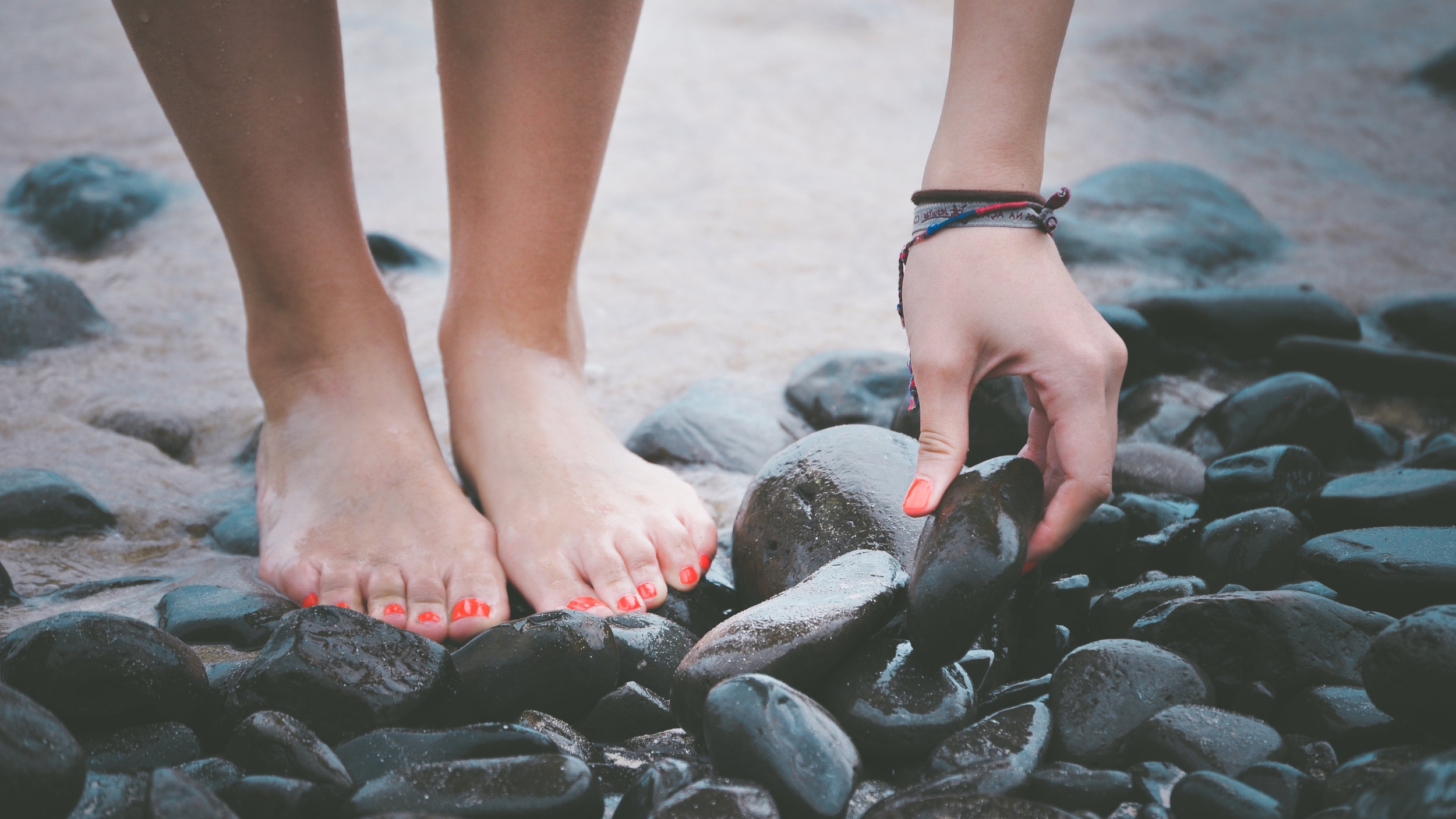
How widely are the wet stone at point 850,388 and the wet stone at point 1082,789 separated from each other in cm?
141

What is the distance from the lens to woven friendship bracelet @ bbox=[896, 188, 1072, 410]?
144cm

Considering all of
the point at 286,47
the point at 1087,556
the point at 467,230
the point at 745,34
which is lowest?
the point at 1087,556

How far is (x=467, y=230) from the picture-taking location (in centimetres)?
221

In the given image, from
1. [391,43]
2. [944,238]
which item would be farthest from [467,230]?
[391,43]

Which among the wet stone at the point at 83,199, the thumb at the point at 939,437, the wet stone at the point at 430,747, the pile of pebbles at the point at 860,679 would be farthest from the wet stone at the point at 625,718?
the wet stone at the point at 83,199

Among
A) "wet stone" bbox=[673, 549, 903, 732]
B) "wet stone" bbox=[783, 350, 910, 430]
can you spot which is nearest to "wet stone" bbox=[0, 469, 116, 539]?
"wet stone" bbox=[673, 549, 903, 732]

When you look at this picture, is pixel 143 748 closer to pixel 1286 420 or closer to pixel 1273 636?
pixel 1273 636

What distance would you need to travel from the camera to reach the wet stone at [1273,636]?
4.48 feet

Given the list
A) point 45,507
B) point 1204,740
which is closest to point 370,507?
point 45,507

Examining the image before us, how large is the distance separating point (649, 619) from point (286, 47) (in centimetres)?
127

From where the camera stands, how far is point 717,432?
8.29 feet

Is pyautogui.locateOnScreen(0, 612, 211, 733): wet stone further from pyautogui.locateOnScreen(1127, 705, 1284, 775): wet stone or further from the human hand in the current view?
pyautogui.locateOnScreen(1127, 705, 1284, 775): wet stone

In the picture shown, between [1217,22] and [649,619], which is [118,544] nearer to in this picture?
[649,619]

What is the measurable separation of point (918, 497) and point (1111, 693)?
35cm
